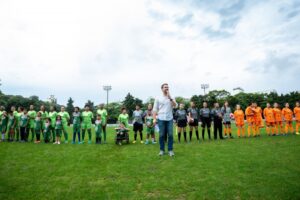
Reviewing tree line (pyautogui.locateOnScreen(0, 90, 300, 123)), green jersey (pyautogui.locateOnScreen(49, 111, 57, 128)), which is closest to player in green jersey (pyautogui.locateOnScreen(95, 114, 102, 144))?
green jersey (pyautogui.locateOnScreen(49, 111, 57, 128))

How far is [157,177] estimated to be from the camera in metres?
6.02

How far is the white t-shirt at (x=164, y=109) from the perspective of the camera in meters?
8.44

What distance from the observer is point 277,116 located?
1669cm

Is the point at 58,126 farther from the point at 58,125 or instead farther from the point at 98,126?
the point at 98,126

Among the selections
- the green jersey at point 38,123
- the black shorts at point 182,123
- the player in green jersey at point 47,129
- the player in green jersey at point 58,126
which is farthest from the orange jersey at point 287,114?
the green jersey at point 38,123

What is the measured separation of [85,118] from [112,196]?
10467 millimetres

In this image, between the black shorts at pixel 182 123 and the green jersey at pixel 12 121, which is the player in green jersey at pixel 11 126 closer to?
the green jersey at pixel 12 121

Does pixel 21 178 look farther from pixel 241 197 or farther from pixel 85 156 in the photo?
pixel 241 197

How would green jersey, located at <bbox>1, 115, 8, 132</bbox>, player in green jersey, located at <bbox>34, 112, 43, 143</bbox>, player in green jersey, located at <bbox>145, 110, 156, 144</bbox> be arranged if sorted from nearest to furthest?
player in green jersey, located at <bbox>145, 110, 156, 144</bbox> → player in green jersey, located at <bbox>34, 112, 43, 143</bbox> → green jersey, located at <bbox>1, 115, 8, 132</bbox>

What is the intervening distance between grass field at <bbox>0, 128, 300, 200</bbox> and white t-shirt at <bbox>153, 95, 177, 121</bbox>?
1.44 meters

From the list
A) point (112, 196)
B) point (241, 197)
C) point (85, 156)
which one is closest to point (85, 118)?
point (85, 156)

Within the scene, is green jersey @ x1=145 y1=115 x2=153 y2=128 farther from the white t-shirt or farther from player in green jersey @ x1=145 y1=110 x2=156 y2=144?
the white t-shirt

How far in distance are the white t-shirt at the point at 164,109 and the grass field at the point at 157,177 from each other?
1444mm

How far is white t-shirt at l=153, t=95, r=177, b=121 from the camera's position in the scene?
844 cm
